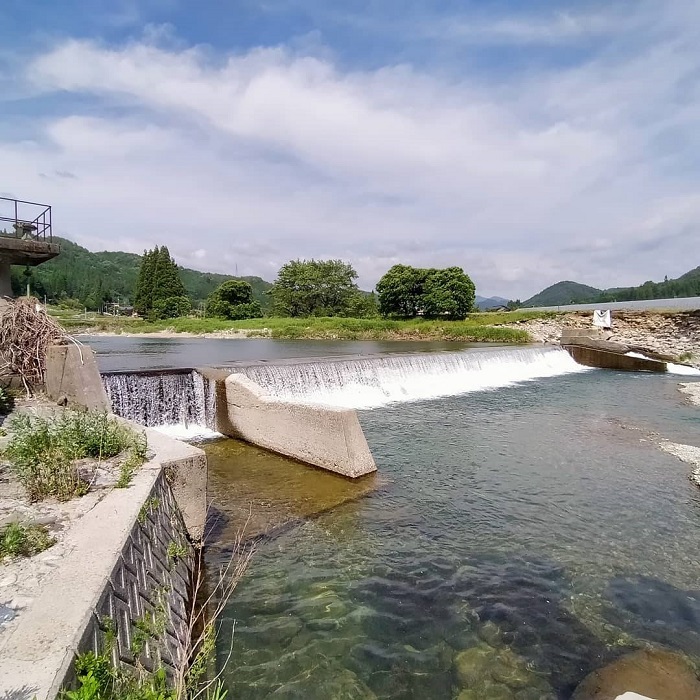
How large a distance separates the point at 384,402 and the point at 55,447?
1209 cm

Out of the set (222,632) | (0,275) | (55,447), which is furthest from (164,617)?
(0,275)

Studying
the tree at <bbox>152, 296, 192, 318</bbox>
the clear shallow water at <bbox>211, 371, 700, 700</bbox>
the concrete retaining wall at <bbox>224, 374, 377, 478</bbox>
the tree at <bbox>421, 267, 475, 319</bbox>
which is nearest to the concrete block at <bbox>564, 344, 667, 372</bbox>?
the clear shallow water at <bbox>211, 371, 700, 700</bbox>

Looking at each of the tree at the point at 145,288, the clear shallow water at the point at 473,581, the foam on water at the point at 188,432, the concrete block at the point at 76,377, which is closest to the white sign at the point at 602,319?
the clear shallow water at the point at 473,581

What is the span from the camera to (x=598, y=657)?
4340 millimetres

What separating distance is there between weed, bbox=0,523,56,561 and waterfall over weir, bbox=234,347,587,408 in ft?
26.7

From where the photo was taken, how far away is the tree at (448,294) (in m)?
51.0

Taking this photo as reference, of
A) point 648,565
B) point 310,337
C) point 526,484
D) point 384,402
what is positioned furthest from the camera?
point 310,337

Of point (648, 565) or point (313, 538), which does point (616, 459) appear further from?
point (313, 538)

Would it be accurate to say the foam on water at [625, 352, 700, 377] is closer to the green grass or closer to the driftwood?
the driftwood

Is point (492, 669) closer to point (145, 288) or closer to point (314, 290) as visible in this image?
point (314, 290)

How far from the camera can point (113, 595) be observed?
2980 mm

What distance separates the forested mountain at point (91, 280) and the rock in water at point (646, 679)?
50.9 metres

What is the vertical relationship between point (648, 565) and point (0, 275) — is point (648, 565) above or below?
below

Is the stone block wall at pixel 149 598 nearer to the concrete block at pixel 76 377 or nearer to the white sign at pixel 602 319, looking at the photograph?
the concrete block at pixel 76 377
